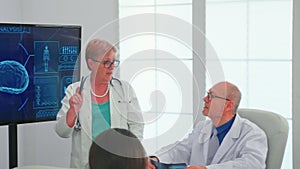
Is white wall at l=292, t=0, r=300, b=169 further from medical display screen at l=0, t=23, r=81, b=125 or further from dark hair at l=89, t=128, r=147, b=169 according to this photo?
dark hair at l=89, t=128, r=147, b=169

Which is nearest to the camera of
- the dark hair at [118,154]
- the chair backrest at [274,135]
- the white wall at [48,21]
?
the dark hair at [118,154]

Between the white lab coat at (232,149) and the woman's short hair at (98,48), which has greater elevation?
the woman's short hair at (98,48)

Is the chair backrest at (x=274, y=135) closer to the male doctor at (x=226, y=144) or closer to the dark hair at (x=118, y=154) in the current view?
the male doctor at (x=226, y=144)

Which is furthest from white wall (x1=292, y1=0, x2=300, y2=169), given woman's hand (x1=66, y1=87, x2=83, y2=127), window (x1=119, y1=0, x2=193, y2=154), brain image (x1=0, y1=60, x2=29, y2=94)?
brain image (x1=0, y1=60, x2=29, y2=94)

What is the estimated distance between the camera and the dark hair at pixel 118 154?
146cm

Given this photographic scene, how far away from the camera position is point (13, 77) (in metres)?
2.80

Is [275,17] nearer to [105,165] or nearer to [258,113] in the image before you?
[258,113]

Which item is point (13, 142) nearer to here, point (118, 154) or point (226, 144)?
point (226, 144)

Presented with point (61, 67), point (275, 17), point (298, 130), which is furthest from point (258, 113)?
point (61, 67)

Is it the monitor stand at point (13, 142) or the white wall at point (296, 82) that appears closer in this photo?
the monitor stand at point (13, 142)

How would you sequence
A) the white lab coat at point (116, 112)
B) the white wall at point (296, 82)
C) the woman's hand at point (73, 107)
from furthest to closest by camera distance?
the white wall at point (296, 82)
the woman's hand at point (73, 107)
the white lab coat at point (116, 112)

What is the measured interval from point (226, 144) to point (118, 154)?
916 mm

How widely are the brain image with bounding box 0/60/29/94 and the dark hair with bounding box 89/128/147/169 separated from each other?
4.34 feet

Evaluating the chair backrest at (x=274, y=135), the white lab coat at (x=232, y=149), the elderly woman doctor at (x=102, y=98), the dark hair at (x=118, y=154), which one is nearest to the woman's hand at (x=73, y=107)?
the elderly woman doctor at (x=102, y=98)
